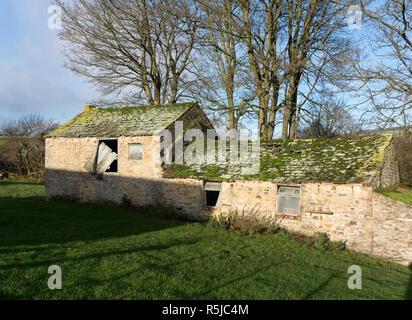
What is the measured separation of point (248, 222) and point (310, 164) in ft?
13.1

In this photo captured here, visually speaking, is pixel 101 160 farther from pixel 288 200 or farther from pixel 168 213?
pixel 288 200

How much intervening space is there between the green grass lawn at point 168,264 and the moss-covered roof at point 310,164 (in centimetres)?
283

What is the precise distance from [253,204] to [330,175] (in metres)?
3.67

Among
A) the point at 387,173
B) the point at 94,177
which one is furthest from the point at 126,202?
the point at 387,173

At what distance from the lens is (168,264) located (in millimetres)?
7398

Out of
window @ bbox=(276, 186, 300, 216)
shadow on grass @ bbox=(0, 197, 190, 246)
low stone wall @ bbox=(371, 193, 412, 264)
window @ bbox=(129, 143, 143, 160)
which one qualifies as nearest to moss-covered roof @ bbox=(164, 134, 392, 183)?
window @ bbox=(276, 186, 300, 216)

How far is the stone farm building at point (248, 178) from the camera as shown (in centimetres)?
1087

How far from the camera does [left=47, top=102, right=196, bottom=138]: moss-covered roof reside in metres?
17.0

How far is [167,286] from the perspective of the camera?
5.97 meters

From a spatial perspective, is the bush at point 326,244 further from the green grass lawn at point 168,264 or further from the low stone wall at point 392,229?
the low stone wall at point 392,229

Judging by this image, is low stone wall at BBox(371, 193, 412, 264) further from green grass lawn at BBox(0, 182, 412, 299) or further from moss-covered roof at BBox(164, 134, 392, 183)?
moss-covered roof at BBox(164, 134, 392, 183)

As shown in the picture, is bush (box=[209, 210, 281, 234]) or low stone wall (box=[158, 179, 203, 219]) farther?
low stone wall (box=[158, 179, 203, 219])

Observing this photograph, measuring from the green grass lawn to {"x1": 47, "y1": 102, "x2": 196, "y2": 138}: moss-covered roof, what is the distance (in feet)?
20.7

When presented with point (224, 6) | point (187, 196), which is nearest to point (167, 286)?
point (187, 196)
